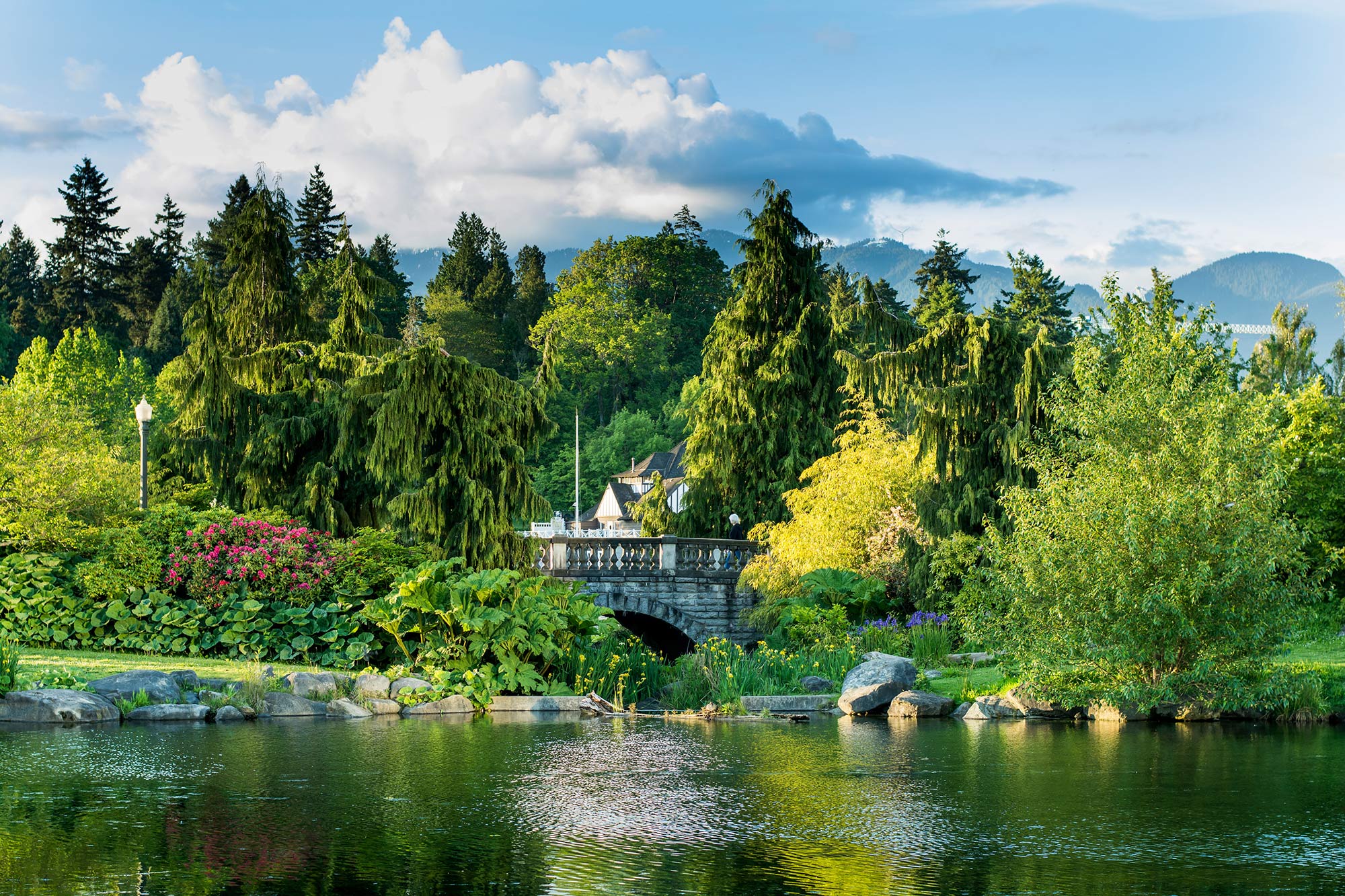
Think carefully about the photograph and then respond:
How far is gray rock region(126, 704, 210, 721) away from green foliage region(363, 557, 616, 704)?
3300mm

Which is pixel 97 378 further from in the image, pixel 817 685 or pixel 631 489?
pixel 817 685

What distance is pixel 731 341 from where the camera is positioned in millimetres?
34562

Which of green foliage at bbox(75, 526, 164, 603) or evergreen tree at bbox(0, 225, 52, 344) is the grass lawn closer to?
green foliage at bbox(75, 526, 164, 603)

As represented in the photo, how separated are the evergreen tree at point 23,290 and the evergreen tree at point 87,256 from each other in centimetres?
124

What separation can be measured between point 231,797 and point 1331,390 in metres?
48.2

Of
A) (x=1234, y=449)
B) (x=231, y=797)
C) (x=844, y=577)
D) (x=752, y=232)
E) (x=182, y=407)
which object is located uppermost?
(x=752, y=232)

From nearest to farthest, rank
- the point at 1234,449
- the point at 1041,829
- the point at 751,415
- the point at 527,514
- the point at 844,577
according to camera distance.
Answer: the point at 1041,829 < the point at 1234,449 < the point at 527,514 < the point at 844,577 < the point at 751,415

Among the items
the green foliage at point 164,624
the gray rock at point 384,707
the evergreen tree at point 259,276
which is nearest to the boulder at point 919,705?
the gray rock at point 384,707

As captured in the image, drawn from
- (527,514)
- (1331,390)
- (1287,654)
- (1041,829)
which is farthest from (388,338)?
(1331,390)

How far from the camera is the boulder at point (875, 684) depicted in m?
17.8

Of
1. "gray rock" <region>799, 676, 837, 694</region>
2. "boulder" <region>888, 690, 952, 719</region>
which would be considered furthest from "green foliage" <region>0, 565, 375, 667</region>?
"boulder" <region>888, 690, 952, 719</region>

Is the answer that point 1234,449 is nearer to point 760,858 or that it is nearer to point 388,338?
point 760,858

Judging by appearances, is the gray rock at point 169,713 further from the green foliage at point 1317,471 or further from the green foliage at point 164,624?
the green foliage at point 1317,471

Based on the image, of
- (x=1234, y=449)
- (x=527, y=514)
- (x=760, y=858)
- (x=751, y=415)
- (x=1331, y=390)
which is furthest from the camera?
(x=1331, y=390)
